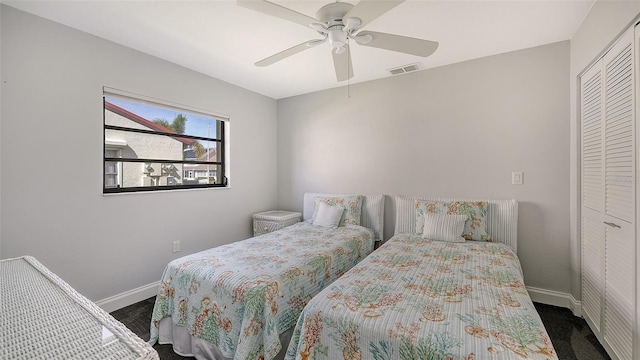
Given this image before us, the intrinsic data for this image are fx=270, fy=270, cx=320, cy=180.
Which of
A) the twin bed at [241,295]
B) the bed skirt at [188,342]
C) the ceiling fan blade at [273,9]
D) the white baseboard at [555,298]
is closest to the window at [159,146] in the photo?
the twin bed at [241,295]

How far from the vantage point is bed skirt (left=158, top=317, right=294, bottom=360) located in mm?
1684

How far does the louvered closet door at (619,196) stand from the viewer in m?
1.51

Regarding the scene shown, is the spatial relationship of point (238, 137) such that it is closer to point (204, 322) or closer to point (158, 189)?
point (158, 189)

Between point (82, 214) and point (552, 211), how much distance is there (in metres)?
4.07

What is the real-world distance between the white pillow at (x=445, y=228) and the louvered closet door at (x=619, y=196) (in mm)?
937

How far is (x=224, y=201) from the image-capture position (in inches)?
132

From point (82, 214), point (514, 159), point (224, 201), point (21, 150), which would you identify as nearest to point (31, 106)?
point (21, 150)

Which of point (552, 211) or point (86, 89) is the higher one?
point (86, 89)

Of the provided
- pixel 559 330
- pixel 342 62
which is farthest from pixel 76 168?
pixel 559 330

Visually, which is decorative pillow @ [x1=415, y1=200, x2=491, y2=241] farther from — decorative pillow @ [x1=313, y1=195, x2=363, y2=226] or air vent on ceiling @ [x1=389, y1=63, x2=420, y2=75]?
air vent on ceiling @ [x1=389, y1=63, x2=420, y2=75]

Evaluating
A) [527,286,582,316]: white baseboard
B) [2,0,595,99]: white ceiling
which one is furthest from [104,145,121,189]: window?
[527,286,582,316]: white baseboard

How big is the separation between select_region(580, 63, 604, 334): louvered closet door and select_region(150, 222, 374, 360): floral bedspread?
184 cm

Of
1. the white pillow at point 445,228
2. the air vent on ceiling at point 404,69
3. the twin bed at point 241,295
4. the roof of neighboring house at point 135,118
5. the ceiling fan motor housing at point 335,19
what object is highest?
the air vent on ceiling at point 404,69

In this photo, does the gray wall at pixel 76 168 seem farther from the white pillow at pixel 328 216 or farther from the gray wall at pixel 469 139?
the gray wall at pixel 469 139
